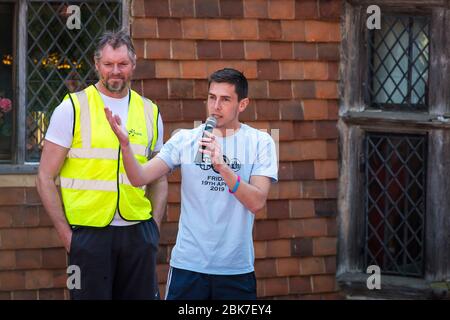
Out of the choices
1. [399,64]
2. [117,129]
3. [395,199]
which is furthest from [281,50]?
[117,129]

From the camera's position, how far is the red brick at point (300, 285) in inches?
263

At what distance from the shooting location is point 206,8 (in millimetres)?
6352

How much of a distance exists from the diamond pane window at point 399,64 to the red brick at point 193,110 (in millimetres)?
1237

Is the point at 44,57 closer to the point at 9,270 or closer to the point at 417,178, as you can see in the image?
the point at 9,270

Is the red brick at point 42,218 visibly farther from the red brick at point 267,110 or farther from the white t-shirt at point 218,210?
the white t-shirt at point 218,210

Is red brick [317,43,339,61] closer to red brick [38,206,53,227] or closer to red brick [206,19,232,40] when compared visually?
red brick [206,19,232,40]

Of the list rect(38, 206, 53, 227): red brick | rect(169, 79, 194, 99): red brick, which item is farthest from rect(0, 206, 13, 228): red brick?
rect(169, 79, 194, 99): red brick

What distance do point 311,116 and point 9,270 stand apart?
2.28 m

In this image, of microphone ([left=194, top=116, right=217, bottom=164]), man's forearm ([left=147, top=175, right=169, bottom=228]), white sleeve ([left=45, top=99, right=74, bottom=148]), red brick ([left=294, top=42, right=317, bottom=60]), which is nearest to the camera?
microphone ([left=194, top=116, right=217, bottom=164])

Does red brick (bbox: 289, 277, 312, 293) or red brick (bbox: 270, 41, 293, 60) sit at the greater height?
red brick (bbox: 270, 41, 293, 60)

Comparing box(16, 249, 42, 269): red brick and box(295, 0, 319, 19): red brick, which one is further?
box(295, 0, 319, 19): red brick

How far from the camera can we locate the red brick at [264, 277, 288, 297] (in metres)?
6.63

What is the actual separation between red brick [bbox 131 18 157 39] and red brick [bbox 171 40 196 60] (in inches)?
6.2
